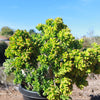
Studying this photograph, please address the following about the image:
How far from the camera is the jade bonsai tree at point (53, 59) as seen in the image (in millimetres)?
2066

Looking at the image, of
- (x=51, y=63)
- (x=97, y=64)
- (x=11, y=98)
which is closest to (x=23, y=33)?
(x=51, y=63)

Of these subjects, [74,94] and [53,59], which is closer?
[53,59]

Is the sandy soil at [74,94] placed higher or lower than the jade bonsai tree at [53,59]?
lower

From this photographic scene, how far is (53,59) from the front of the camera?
82.8 inches

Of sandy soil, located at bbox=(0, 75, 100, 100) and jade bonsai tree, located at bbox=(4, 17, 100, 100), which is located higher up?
jade bonsai tree, located at bbox=(4, 17, 100, 100)

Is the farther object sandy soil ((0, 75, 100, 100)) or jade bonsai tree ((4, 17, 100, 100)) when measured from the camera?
sandy soil ((0, 75, 100, 100))

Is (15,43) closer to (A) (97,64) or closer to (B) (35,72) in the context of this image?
(B) (35,72)

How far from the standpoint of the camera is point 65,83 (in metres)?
2.13

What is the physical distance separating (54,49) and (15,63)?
0.72 m

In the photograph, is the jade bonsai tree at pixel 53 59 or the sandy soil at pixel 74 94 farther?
the sandy soil at pixel 74 94

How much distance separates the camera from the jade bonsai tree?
6.78 ft

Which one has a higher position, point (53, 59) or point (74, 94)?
point (53, 59)

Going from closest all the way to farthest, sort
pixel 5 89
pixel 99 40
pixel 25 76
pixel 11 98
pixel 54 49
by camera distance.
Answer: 1. pixel 54 49
2. pixel 25 76
3. pixel 11 98
4. pixel 5 89
5. pixel 99 40

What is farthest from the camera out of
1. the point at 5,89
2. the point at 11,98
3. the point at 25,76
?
the point at 5,89
